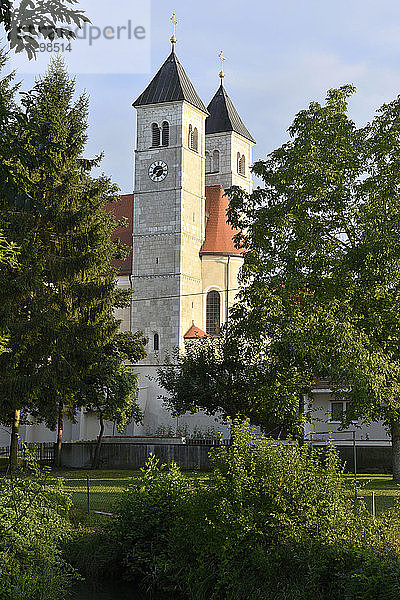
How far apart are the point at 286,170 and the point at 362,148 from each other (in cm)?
246

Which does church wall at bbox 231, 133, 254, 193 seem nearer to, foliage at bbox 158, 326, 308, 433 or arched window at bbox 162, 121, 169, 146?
arched window at bbox 162, 121, 169, 146

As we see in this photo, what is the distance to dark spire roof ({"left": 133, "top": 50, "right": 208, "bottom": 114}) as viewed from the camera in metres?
56.2

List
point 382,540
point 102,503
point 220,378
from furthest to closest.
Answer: point 220,378, point 102,503, point 382,540

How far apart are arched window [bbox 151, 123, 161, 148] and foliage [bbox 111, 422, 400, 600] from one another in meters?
43.5

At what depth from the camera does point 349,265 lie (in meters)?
23.1

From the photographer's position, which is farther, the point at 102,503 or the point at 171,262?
the point at 171,262

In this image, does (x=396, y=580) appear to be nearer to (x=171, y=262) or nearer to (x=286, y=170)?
(x=286, y=170)

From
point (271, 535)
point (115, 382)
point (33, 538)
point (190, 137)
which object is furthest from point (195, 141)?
point (271, 535)

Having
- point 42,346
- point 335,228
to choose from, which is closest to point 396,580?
point 335,228

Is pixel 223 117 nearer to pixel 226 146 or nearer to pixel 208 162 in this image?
pixel 226 146

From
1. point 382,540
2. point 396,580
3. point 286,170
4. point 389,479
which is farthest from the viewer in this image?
point 389,479

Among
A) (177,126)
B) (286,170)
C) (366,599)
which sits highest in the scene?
(177,126)

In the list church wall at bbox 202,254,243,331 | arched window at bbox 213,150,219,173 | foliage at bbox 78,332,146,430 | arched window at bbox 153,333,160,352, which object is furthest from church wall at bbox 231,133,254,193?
foliage at bbox 78,332,146,430

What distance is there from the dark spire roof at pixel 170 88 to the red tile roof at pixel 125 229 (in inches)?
308
